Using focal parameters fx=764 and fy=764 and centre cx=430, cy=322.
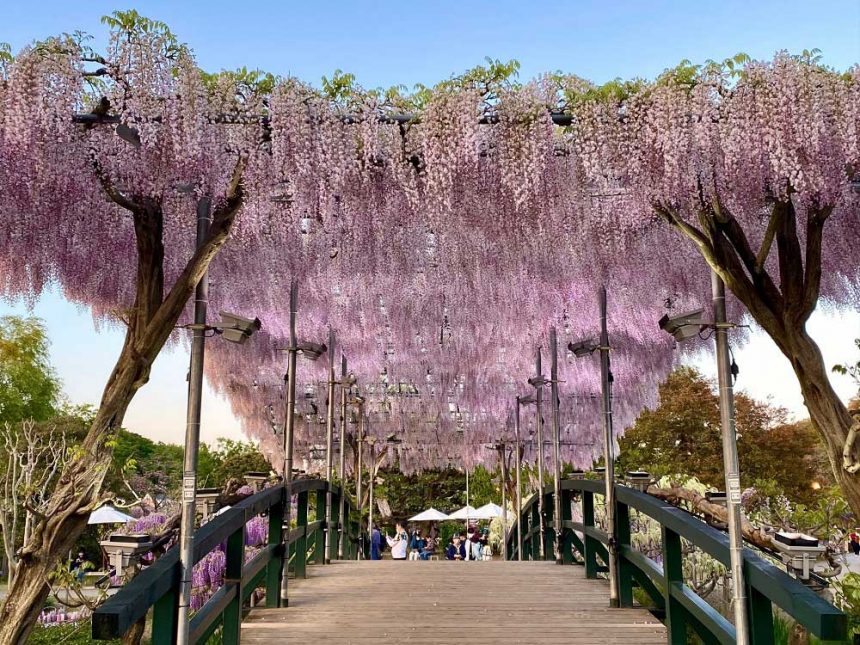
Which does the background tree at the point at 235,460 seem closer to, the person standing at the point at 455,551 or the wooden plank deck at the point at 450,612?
the person standing at the point at 455,551

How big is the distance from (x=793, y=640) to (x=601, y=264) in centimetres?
336

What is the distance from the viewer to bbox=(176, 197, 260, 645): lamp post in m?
3.09

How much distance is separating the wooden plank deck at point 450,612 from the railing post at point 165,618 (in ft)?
3.50

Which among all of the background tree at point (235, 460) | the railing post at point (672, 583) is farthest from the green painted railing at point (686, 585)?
the background tree at point (235, 460)

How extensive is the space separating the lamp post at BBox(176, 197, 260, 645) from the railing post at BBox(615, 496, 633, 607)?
8.37 ft

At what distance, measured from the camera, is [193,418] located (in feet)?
11.7

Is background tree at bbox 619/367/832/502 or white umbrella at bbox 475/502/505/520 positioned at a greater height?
background tree at bbox 619/367/832/502

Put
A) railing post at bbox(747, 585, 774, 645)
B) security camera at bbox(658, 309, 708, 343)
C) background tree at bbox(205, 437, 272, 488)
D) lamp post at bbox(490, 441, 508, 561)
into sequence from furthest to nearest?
background tree at bbox(205, 437, 272, 488) < lamp post at bbox(490, 441, 508, 561) < security camera at bbox(658, 309, 708, 343) < railing post at bbox(747, 585, 774, 645)

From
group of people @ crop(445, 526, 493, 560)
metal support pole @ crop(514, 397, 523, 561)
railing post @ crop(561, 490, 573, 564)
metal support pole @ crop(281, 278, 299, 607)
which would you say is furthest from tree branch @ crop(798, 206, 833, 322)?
group of people @ crop(445, 526, 493, 560)

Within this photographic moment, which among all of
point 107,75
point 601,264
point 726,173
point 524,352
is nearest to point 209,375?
point 524,352

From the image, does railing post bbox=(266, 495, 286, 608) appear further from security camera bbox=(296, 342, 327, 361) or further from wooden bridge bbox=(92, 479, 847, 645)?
security camera bbox=(296, 342, 327, 361)

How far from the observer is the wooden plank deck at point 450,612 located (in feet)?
12.7

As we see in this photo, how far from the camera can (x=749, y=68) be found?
428cm

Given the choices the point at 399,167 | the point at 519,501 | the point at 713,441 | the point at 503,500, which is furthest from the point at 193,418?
the point at 713,441
